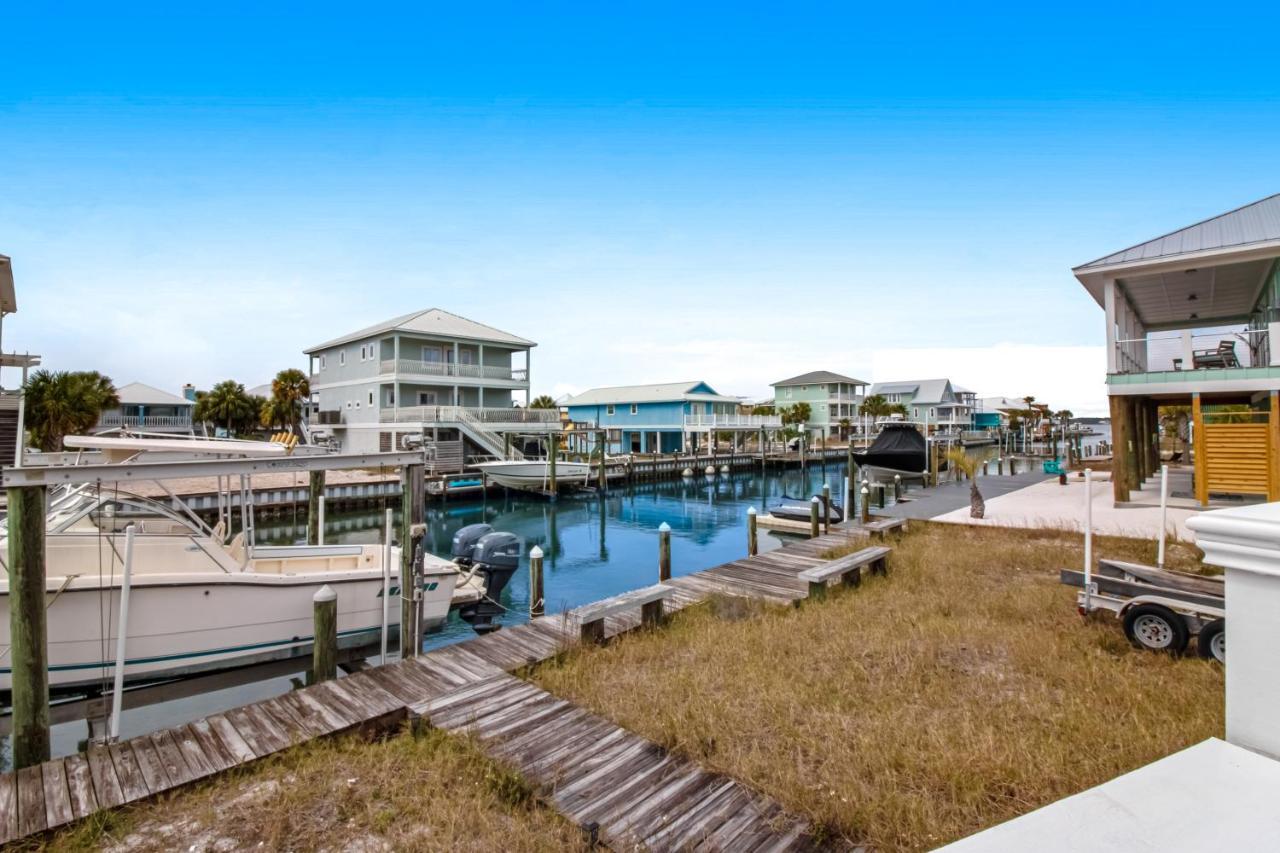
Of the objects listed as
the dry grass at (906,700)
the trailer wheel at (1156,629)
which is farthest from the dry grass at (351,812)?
the trailer wheel at (1156,629)

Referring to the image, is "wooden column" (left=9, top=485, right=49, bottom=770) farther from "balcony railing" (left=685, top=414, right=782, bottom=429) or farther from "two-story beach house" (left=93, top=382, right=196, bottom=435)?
"two-story beach house" (left=93, top=382, right=196, bottom=435)

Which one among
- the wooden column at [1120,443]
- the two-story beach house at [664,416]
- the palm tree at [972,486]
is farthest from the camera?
the two-story beach house at [664,416]

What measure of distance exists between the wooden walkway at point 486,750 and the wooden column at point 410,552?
1.26 meters

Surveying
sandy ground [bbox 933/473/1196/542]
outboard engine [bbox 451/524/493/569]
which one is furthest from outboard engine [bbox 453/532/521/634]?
sandy ground [bbox 933/473/1196/542]

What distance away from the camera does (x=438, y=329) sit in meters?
36.6

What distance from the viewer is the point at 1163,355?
1712 centimetres

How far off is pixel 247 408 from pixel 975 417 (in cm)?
9025

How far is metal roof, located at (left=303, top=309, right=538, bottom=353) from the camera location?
35.7 metres

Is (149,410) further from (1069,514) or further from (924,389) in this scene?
Result: (924,389)

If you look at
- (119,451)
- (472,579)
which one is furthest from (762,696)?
(119,451)

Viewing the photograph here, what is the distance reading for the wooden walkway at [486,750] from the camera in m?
4.14

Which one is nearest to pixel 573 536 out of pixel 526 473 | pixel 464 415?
pixel 526 473

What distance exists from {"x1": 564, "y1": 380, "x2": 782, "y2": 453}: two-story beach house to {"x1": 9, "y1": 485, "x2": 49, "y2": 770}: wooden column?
150 ft

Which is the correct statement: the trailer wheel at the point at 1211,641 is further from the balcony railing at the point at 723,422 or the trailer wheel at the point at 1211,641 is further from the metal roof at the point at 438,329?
the balcony railing at the point at 723,422
